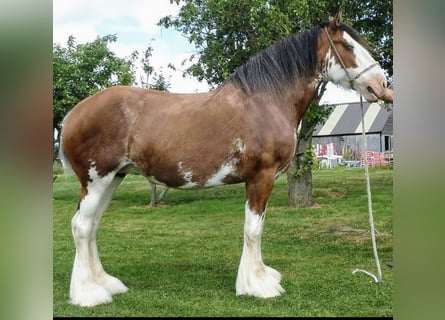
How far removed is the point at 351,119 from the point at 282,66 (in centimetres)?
258

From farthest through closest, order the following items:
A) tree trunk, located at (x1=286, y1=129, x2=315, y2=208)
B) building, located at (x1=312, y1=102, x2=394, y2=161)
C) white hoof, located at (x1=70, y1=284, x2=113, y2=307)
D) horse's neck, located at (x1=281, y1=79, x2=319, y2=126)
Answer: tree trunk, located at (x1=286, y1=129, x2=315, y2=208)
building, located at (x1=312, y1=102, x2=394, y2=161)
horse's neck, located at (x1=281, y1=79, x2=319, y2=126)
white hoof, located at (x1=70, y1=284, x2=113, y2=307)

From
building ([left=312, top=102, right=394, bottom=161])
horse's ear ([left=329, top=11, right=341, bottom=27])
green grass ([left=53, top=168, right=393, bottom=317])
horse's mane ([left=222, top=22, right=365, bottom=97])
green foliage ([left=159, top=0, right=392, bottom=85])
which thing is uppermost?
green foliage ([left=159, top=0, right=392, bottom=85])

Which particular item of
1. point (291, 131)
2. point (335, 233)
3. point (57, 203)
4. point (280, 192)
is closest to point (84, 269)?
point (291, 131)

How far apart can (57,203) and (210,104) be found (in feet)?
10.0

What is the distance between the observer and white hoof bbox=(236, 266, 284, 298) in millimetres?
3240

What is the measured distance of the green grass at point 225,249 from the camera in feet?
10.4

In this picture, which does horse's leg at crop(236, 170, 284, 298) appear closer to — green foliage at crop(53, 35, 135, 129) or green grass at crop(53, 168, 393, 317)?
green grass at crop(53, 168, 393, 317)

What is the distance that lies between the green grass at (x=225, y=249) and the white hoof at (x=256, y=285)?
66 mm

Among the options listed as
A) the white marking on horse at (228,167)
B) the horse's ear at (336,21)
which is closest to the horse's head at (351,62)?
the horse's ear at (336,21)

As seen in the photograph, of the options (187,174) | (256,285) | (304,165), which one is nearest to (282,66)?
(187,174)

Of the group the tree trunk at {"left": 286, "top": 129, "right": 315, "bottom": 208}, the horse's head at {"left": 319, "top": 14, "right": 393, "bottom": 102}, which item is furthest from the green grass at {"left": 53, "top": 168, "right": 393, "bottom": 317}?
the horse's head at {"left": 319, "top": 14, "right": 393, "bottom": 102}

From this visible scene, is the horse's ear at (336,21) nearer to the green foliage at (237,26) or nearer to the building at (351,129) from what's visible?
the green foliage at (237,26)

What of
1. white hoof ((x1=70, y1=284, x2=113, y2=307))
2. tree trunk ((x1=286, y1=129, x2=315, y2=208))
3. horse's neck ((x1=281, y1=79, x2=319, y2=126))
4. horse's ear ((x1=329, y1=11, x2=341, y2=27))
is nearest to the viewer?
white hoof ((x1=70, y1=284, x2=113, y2=307))
